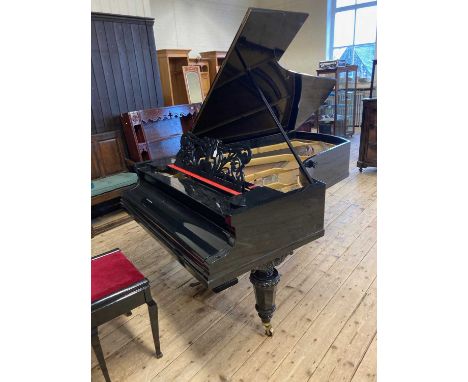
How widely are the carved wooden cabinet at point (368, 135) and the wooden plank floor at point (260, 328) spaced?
7.13 ft

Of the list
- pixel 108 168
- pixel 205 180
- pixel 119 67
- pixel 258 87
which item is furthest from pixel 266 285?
pixel 119 67

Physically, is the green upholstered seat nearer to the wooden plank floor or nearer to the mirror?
the wooden plank floor

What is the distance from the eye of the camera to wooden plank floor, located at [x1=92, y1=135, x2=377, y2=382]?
66.4 inches

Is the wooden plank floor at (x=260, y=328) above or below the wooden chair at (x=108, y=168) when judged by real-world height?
below

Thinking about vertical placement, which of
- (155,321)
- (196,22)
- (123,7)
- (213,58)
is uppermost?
(196,22)

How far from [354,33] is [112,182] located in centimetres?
A: 695

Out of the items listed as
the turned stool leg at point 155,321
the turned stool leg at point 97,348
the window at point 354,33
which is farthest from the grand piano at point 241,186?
the window at point 354,33

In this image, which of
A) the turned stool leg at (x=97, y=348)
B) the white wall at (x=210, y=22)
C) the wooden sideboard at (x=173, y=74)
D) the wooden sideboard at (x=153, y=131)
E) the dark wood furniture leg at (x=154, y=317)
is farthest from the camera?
the wooden sideboard at (x=173, y=74)

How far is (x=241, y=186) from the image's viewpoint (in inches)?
69.5

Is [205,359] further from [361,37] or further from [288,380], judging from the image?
[361,37]

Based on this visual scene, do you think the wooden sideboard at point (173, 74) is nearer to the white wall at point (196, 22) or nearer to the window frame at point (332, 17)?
the white wall at point (196, 22)

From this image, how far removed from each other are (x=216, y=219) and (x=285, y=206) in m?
0.37

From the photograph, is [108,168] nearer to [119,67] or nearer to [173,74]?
[119,67]

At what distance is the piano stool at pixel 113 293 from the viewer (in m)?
1.49
